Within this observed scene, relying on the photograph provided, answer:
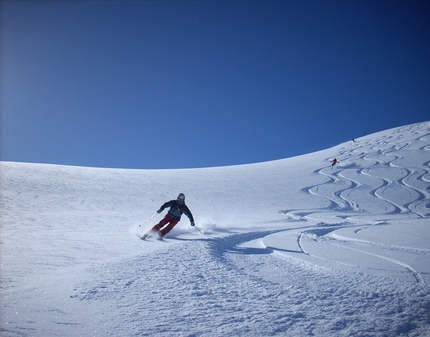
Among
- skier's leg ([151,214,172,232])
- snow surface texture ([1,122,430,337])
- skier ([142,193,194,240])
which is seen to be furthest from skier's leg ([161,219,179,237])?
snow surface texture ([1,122,430,337])

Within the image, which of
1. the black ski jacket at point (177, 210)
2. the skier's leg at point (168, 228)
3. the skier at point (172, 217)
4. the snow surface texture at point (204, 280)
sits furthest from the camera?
the black ski jacket at point (177, 210)

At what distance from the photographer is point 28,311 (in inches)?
118

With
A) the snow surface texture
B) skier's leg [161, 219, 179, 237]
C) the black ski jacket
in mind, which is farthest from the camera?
the black ski jacket

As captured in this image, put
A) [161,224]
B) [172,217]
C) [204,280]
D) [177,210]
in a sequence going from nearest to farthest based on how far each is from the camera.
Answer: [204,280]
[161,224]
[172,217]
[177,210]

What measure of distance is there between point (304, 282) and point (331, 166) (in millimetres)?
25918

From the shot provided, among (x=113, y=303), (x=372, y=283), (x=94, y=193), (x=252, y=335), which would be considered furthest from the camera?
(x=94, y=193)

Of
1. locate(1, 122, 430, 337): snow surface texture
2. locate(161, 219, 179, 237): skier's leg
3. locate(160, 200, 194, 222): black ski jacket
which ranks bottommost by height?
locate(1, 122, 430, 337): snow surface texture

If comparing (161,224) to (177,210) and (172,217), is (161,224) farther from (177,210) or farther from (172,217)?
(177,210)

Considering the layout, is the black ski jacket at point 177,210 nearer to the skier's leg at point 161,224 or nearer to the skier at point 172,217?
the skier at point 172,217

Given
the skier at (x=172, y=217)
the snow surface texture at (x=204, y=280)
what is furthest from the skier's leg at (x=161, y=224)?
the snow surface texture at (x=204, y=280)

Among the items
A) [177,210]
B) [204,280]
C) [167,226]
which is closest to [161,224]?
[167,226]

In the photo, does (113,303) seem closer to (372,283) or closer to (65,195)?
(372,283)

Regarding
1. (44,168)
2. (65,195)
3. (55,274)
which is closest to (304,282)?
(55,274)

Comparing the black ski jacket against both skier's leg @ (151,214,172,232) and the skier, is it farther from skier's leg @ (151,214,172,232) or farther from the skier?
skier's leg @ (151,214,172,232)
